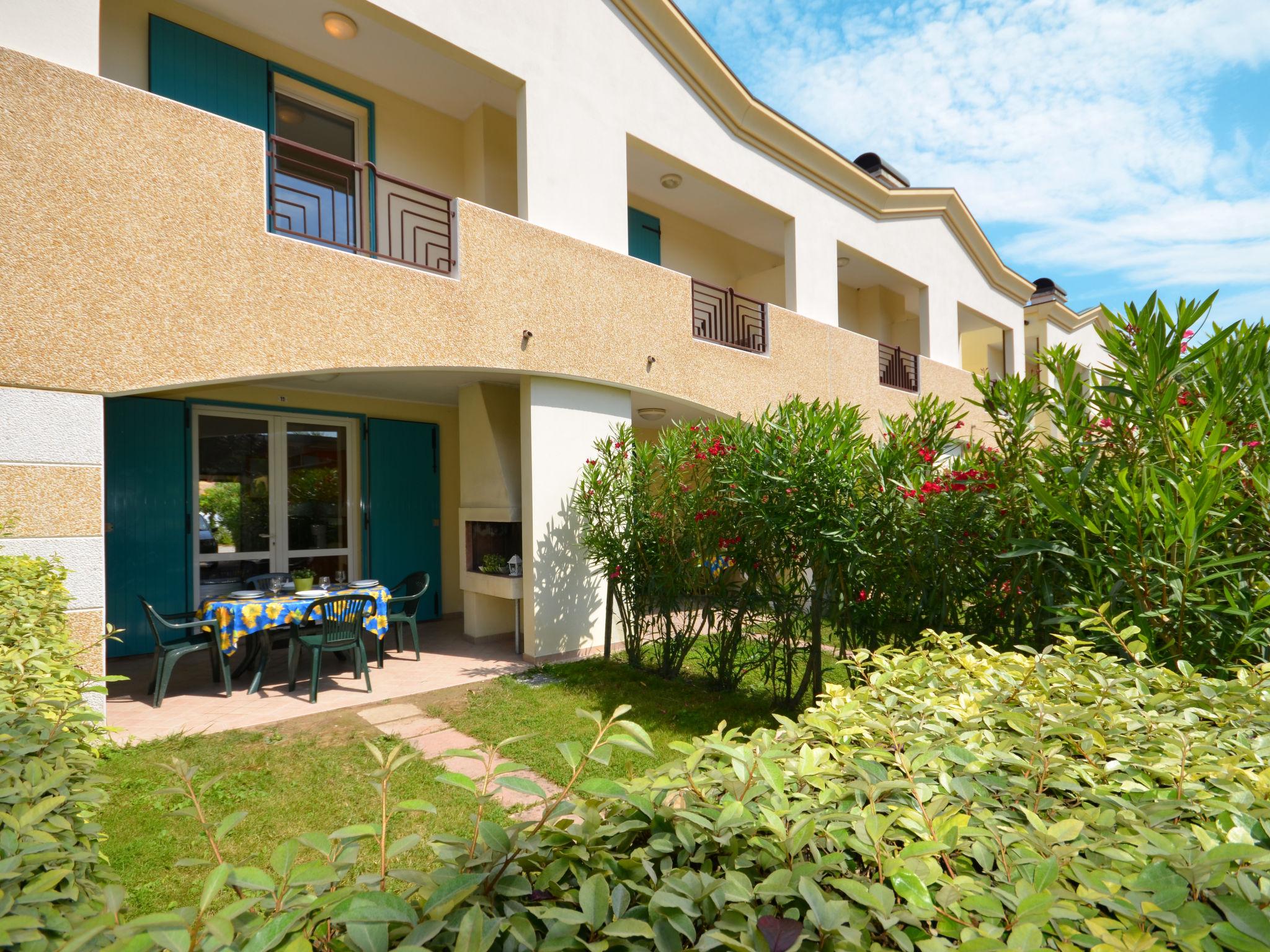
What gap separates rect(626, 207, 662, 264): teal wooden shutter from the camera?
10289 mm

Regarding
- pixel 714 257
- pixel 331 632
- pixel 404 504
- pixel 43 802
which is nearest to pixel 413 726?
pixel 331 632

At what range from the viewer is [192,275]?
494 cm

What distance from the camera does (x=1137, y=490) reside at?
8.98 feet

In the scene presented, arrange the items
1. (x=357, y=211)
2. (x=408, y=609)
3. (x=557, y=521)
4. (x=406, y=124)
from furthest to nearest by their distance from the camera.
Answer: (x=408, y=609)
(x=406, y=124)
(x=557, y=521)
(x=357, y=211)

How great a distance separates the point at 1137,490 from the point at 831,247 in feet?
31.3

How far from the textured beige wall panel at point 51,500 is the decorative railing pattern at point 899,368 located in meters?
12.3

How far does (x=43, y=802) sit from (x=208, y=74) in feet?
Result: 25.9

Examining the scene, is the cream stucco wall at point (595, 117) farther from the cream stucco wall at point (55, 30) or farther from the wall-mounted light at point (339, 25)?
the cream stucco wall at point (55, 30)

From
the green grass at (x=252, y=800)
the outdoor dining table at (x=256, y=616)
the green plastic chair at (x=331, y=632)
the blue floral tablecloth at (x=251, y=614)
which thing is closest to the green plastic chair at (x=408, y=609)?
the green plastic chair at (x=331, y=632)

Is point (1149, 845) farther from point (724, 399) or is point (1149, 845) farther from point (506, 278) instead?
point (724, 399)

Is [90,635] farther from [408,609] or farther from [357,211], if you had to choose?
[357,211]

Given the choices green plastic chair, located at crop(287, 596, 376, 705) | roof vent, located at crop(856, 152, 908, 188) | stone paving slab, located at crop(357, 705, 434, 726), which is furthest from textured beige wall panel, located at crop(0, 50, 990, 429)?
roof vent, located at crop(856, 152, 908, 188)

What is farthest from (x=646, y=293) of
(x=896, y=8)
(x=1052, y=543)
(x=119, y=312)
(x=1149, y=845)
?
(x=1149, y=845)

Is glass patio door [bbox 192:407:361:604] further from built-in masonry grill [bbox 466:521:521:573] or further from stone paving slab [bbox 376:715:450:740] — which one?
stone paving slab [bbox 376:715:450:740]
